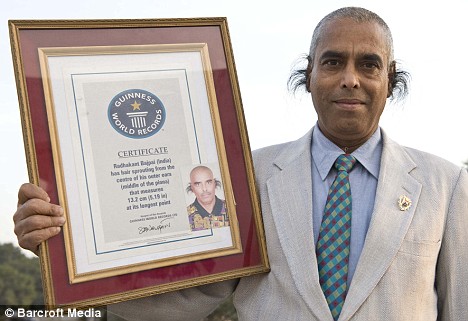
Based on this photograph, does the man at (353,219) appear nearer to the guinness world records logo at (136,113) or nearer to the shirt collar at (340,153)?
the shirt collar at (340,153)

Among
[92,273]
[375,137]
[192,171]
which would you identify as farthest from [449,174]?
[92,273]

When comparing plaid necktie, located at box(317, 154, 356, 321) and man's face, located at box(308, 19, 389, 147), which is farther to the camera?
man's face, located at box(308, 19, 389, 147)

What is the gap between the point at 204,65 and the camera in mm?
2814

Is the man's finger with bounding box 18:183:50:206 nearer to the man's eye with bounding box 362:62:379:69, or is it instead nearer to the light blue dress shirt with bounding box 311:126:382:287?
the light blue dress shirt with bounding box 311:126:382:287

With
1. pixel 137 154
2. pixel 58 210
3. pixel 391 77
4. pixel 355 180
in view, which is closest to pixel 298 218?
pixel 355 180

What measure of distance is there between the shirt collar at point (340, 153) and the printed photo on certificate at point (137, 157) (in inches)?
19.8

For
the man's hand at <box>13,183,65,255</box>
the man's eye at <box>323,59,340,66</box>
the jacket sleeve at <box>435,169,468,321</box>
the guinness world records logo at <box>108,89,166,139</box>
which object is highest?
the man's eye at <box>323,59,340,66</box>

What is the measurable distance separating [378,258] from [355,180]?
0.40 meters

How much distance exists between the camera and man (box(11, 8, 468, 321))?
2.71m

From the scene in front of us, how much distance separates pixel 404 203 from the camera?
9.29 feet

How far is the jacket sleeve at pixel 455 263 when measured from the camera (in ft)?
9.29

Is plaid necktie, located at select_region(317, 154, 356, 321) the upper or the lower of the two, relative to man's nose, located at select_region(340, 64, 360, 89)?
lower

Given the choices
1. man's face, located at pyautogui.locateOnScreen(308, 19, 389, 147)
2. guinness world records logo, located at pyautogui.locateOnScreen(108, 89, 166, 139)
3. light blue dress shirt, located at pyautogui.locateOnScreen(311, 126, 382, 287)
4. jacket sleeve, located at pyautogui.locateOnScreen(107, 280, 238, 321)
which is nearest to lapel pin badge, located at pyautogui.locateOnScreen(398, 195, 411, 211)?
light blue dress shirt, located at pyautogui.locateOnScreen(311, 126, 382, 287)

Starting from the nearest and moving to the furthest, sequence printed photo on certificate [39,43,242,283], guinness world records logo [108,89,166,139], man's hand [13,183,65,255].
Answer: man's hand [13,183,65,255]
printed photo on certificate [39,43,242,283]
guinness world records logo [108,89,166,139]
